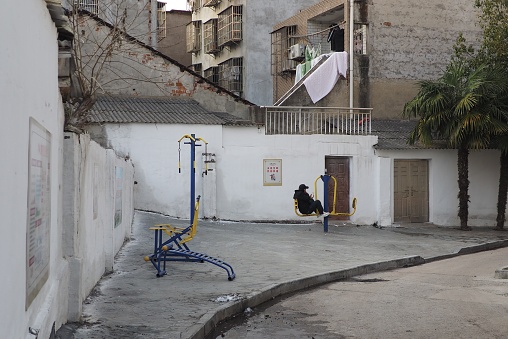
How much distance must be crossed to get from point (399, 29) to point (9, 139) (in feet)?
89.6

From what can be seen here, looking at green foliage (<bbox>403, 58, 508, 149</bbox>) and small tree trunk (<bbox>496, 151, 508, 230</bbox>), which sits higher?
green foliage (<bbox>403, 58, 508, 149</bbox>)

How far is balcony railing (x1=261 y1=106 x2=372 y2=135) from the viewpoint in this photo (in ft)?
84.8

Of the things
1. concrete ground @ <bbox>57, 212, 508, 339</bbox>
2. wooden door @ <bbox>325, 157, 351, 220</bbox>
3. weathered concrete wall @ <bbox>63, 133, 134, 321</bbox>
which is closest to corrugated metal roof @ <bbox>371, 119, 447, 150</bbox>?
wooden door @ <bbox>325, 157, 351, 220</bbox>

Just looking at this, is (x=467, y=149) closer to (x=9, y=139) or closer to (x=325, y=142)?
(x=325, y=142)

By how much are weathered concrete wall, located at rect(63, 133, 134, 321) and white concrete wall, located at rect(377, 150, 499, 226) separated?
15.8 metres

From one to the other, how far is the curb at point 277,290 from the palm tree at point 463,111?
8576 mm

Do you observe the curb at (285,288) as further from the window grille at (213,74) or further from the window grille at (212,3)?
the window grille at (212,3)

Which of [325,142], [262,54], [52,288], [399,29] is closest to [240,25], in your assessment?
[262,54]

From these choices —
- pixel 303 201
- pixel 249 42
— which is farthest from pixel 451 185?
pixel 249 42

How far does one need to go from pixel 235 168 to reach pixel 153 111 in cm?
354

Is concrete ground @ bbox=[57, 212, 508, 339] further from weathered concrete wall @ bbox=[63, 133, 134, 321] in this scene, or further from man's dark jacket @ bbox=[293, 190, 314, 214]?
man's dark jacket @ bbox=[293, 190, 314, 214]

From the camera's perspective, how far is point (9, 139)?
4105 mm

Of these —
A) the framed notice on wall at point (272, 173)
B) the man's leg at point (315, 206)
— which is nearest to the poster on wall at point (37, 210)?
the man's leg at point (315, 206)

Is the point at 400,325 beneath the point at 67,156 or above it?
beneath
